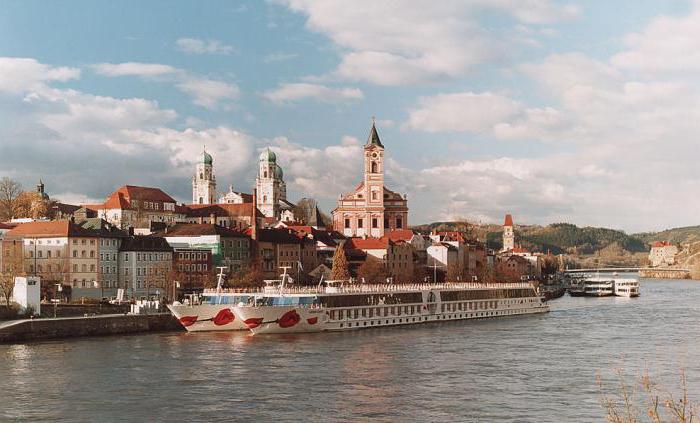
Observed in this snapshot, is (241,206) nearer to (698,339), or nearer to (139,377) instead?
(698,339)

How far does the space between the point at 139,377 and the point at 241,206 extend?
99.3 meters

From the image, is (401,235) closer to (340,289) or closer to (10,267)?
(340,289)

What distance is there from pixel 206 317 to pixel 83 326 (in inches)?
312

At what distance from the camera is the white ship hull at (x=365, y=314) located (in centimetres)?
5769

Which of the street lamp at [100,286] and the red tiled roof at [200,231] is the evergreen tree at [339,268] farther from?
the street lamp at [100,286]

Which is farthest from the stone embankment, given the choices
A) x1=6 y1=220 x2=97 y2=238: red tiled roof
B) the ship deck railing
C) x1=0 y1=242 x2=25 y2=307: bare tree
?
x1=6 y1=220 x2=97 y2=238: red tiled roof

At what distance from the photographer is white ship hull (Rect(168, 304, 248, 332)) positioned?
58875 millimetres

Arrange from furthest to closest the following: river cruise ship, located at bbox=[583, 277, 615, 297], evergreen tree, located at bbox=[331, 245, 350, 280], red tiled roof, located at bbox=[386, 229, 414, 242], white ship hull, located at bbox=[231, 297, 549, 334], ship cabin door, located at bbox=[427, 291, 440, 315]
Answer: river cruise ship, located at bbox=[583, 277, 615, 297], red tiled roof, located at bbox=[386, 229, 414, 242], evergreen tree, located at bbox=[331, 245, 350, 280], ship cabin door, located at bbox=[427, 291, 440, 315], white ship hull, located at bbox=[231, 297, 549, 334]

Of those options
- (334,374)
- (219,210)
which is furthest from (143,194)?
(334,374)

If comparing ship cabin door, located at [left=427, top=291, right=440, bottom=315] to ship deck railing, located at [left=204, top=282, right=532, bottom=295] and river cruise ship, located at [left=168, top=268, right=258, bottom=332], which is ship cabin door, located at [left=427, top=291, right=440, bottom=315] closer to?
ship deck railing, located at [left=204, top=282, right=532, bottom=295]

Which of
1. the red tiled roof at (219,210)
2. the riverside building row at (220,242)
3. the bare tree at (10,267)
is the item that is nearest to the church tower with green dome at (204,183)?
the riverside building row at (220,242)

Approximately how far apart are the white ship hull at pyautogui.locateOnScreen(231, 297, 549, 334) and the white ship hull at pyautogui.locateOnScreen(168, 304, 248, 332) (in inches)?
64.7

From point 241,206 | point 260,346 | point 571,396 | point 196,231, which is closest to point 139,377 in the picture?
point 260,346

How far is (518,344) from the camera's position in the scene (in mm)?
52562
